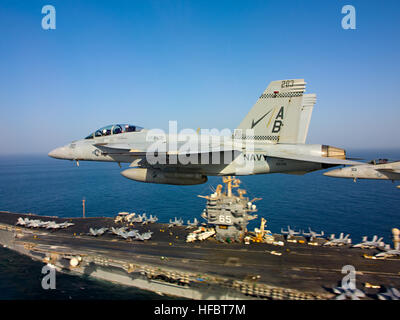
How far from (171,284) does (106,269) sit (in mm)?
6448

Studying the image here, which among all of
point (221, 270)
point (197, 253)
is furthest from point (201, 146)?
point (197, 253)

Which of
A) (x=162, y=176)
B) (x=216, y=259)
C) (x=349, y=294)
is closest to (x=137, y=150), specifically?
(x=162, y=176)

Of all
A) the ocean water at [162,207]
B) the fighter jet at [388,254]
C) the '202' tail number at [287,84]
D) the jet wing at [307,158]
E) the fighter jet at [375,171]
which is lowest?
the ocean water at [162,207]

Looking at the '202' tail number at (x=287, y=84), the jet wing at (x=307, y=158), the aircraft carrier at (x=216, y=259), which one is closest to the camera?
the jet wing at (x=307, y=158)

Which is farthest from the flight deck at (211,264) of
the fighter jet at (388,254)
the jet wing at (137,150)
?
the jet wing at (137,150)

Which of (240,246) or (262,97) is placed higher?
(262,97)

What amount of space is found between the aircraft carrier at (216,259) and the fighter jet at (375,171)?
7063 millimetres

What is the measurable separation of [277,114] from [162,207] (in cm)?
3676

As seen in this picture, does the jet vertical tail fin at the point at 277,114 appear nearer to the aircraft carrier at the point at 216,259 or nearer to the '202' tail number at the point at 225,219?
the aircraft carrier at the point at 216,259

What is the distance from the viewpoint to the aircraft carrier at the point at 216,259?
16.3 m

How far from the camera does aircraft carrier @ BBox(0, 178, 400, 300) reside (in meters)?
16.3

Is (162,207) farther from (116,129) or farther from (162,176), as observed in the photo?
(162,176)
